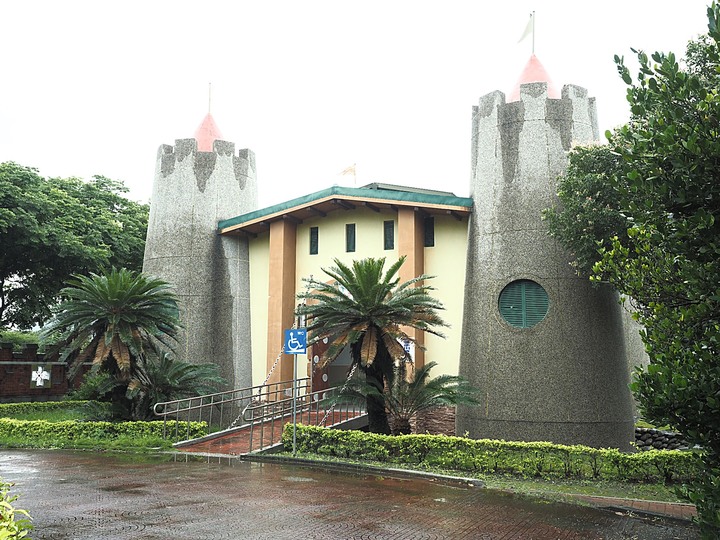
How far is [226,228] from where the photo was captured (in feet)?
76.3

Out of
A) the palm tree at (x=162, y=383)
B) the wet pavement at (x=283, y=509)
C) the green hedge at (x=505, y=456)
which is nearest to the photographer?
the wet pavement at (x=283, y=509)

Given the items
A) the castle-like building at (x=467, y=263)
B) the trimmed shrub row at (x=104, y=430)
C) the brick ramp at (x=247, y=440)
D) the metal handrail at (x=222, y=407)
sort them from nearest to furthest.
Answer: the brick ramp at (x=247, y=440) → the castle-like building at (x=467, y=263) → the trimmed shrub row at (x=104, y=430) → the metal handrail at (x=222, y=407)

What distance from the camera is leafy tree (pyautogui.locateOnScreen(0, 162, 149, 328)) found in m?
24.9

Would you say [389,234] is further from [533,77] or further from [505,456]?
[505,456]

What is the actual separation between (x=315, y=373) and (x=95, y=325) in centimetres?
778

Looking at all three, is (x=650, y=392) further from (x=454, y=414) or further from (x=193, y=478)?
(x=454, y=414)

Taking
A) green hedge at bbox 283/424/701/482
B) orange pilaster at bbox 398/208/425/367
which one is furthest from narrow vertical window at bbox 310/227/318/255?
green hedge at bbox 283/424/701/482

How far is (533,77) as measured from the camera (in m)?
18.3

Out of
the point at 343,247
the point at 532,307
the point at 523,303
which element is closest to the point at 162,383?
the point at 343,247

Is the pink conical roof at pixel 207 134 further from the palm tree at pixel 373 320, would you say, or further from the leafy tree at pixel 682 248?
the leafy tree at pixel 682 248

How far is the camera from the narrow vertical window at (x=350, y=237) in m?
21.7

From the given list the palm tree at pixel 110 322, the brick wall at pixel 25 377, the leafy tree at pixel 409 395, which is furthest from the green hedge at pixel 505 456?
the brick wall at pixel 25 377

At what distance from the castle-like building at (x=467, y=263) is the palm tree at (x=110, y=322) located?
15.1 ft

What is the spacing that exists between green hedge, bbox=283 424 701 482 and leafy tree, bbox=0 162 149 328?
1236cm
